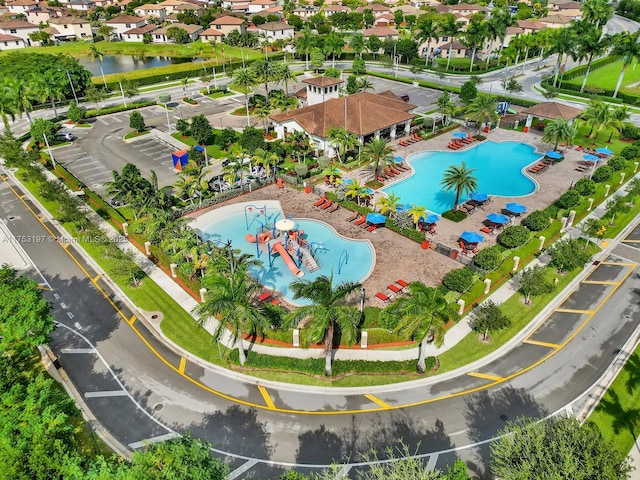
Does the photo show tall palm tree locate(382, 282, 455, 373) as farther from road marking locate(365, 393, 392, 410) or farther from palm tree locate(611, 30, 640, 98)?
palm tree locate(611, 30, 640, 98)

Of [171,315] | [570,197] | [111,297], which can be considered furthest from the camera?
[570,197]

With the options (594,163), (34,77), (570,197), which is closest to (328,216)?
(570,197)

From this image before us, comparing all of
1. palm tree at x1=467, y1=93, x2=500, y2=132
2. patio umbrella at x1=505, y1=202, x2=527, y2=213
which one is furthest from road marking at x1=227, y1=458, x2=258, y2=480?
palm tree at x1=467, y1=93, x2=500, y2=132

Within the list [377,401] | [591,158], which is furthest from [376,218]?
[591,158]

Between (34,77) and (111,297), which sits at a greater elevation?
(34,77)

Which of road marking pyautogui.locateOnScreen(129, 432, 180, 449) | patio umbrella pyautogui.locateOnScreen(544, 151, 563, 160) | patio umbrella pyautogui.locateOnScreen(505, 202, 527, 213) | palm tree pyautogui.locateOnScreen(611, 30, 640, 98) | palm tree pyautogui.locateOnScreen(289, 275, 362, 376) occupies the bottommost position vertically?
road marking pyautogui.locateOnScreen(129, 432, 180, 449)

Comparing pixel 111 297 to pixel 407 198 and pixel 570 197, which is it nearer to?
pixel 407 198

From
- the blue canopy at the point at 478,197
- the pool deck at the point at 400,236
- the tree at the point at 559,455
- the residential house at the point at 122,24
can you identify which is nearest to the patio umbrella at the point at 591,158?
the pool deck at the point at 400,236
